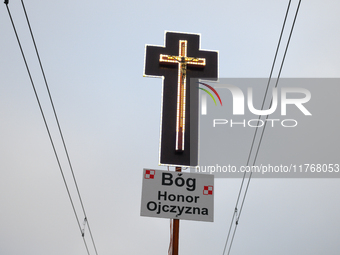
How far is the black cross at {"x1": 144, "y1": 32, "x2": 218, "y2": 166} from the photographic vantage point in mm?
9344

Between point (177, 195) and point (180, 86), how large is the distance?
11.0 ft

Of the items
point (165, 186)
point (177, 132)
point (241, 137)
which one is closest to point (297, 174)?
point (241, 137)

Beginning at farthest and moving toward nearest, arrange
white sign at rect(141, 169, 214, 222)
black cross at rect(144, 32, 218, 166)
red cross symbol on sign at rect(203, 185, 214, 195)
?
1. black cross at rect(144, 32, 218, 166)
2. red cross symbol on sign at rect(203, 185, 214, 195)
3. white sign at rect(141, 169, 214, 222)

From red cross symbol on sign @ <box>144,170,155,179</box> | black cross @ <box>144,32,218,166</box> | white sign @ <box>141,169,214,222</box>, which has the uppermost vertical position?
black cross @ <box>144,32,218,166</box>

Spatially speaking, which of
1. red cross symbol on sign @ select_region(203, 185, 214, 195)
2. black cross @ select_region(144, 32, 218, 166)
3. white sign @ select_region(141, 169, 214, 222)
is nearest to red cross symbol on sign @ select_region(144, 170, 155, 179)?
white sign @ select_region(141, 169, 214, 222)

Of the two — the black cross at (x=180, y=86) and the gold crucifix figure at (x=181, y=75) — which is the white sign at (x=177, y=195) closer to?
the black cross at (x=180, y=86)

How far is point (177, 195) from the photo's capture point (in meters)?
7.64

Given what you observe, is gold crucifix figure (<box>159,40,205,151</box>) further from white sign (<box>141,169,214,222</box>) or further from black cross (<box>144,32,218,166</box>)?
white sign (<box>141,169,214,222</box>)

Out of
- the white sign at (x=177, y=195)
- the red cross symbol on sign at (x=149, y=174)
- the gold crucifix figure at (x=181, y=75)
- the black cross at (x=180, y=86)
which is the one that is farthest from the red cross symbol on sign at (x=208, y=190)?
the gold crucifix figure at (x=181, y=75)

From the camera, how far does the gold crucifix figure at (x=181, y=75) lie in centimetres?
945

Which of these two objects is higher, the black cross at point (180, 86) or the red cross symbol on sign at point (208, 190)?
the black cross at point (180, 86)

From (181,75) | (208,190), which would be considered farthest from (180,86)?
(208,190)

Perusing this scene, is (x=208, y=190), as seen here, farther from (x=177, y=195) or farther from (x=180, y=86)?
(x=180, y=86)

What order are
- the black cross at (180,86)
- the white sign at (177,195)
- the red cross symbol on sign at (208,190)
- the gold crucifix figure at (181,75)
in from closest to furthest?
the white sign at (177,195) < the red cross symbol on sign at (208,190) < the black cross at (180,86) < the gold crucifix figure at (181,75)
